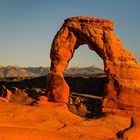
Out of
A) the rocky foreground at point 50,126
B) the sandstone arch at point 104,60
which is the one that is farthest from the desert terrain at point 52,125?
the sandstone arch at point 104,60

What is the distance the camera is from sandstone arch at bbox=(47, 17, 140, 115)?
21.6m

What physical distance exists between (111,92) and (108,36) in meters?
3.42

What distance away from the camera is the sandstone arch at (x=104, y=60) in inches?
851

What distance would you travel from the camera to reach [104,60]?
74.0 ft

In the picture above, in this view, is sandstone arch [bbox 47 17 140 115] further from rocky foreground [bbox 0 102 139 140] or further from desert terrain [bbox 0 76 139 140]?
rocky foreground [bbox 0 102 139 140]

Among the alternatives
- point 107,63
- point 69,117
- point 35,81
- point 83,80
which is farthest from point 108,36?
point 35,81

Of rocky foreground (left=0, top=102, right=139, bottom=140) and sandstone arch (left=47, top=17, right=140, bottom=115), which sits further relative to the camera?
sandstone arch (left=47, top=17, right=140, bottom=115)

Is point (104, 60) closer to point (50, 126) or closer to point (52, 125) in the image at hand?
point (52, 125)

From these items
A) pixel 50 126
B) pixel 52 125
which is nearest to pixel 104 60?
pixel 52 125

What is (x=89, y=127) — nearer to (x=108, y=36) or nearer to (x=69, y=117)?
(x=69, y=117)

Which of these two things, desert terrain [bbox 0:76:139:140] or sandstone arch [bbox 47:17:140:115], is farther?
sandstone arch [bbox 47:17:140:115]

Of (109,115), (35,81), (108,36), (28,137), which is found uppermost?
(108,36)

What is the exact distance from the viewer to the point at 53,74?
75.3 ft

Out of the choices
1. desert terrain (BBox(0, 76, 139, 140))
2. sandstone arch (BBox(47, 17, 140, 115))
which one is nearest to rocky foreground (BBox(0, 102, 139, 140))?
desert terrain (BBox(0, 76, 139, 140))
